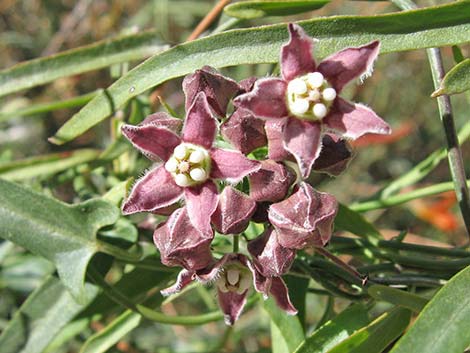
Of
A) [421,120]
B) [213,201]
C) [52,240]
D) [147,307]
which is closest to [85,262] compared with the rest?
[52,240]

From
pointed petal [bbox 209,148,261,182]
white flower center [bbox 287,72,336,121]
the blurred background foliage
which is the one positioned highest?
white flower center [bbox 287,72,336,121]

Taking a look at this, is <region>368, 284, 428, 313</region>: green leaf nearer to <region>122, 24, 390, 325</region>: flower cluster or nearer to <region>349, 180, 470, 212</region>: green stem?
<region>122, 24, 390, 325</region>: flower cluster

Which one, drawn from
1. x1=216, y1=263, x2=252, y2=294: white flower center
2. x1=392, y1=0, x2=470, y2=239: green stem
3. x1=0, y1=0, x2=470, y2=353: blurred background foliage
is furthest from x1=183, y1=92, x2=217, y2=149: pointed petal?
x1=0, y1=0, x2=470, y2=353: blurred background foliage

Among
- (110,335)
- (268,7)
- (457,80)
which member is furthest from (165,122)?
(110,335)

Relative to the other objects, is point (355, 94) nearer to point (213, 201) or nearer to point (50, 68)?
point (50, 68)

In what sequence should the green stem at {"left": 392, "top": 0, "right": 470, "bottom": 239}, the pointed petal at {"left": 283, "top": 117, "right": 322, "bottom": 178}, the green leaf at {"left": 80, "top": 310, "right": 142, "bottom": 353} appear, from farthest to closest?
1. the green leaf at {"left": 80, "top": 310, "right": 142, "bottom": 353}
2. the green stem at {"left": 392, "top": 0, "right": 470, "bottom": 239}
3. the pointed petal at {"left": 283, "top": 117, "right": 322, "bottom": 178}
